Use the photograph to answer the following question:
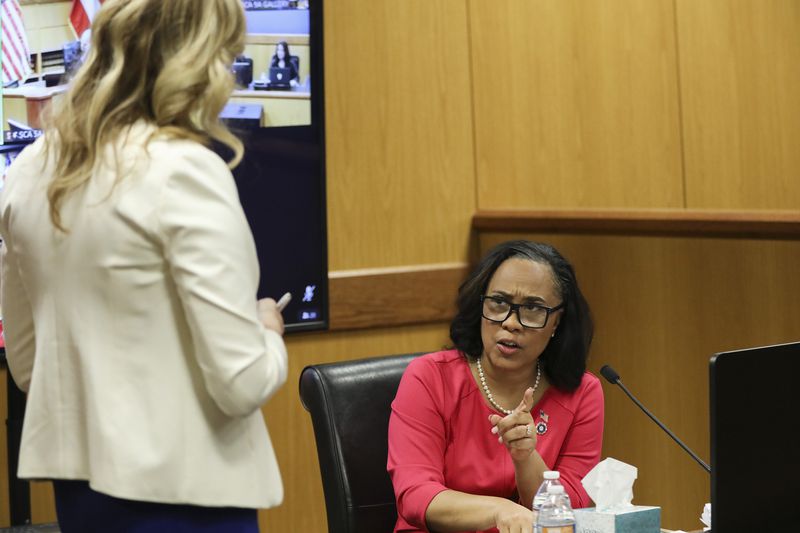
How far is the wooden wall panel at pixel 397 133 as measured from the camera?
4.00 metres

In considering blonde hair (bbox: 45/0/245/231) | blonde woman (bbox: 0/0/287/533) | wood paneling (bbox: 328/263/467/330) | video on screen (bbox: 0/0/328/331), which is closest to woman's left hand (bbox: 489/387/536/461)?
blonde woman (bbox: 0/0/287/533)

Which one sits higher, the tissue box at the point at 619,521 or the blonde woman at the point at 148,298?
the blonde woman at the point at 148,298

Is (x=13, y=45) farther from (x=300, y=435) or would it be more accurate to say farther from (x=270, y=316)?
(x=270, y=316)

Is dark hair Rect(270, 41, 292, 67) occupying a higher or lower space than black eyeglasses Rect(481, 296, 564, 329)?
higher

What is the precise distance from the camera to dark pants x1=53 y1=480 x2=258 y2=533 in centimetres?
142

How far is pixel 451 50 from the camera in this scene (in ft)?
13.6

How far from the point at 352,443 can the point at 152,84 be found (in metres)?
1.02

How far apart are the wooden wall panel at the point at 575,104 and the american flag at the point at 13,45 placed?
162 centimetres

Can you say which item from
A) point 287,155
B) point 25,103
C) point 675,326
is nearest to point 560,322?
point 675,326

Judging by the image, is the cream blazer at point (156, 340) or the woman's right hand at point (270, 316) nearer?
the cream blazer at point (156, 340)

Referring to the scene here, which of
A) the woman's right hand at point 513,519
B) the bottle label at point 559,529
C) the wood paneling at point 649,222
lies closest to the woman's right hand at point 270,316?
the bottle label at point 559,529

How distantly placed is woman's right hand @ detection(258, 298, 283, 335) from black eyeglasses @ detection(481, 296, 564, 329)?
0.84m

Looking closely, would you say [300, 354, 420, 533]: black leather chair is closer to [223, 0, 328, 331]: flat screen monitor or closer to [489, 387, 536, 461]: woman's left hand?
[489, 387, 536, 461]: woman's left hand

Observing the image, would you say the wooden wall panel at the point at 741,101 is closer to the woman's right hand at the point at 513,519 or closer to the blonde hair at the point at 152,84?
the woman's right hand at the point at 513,519
